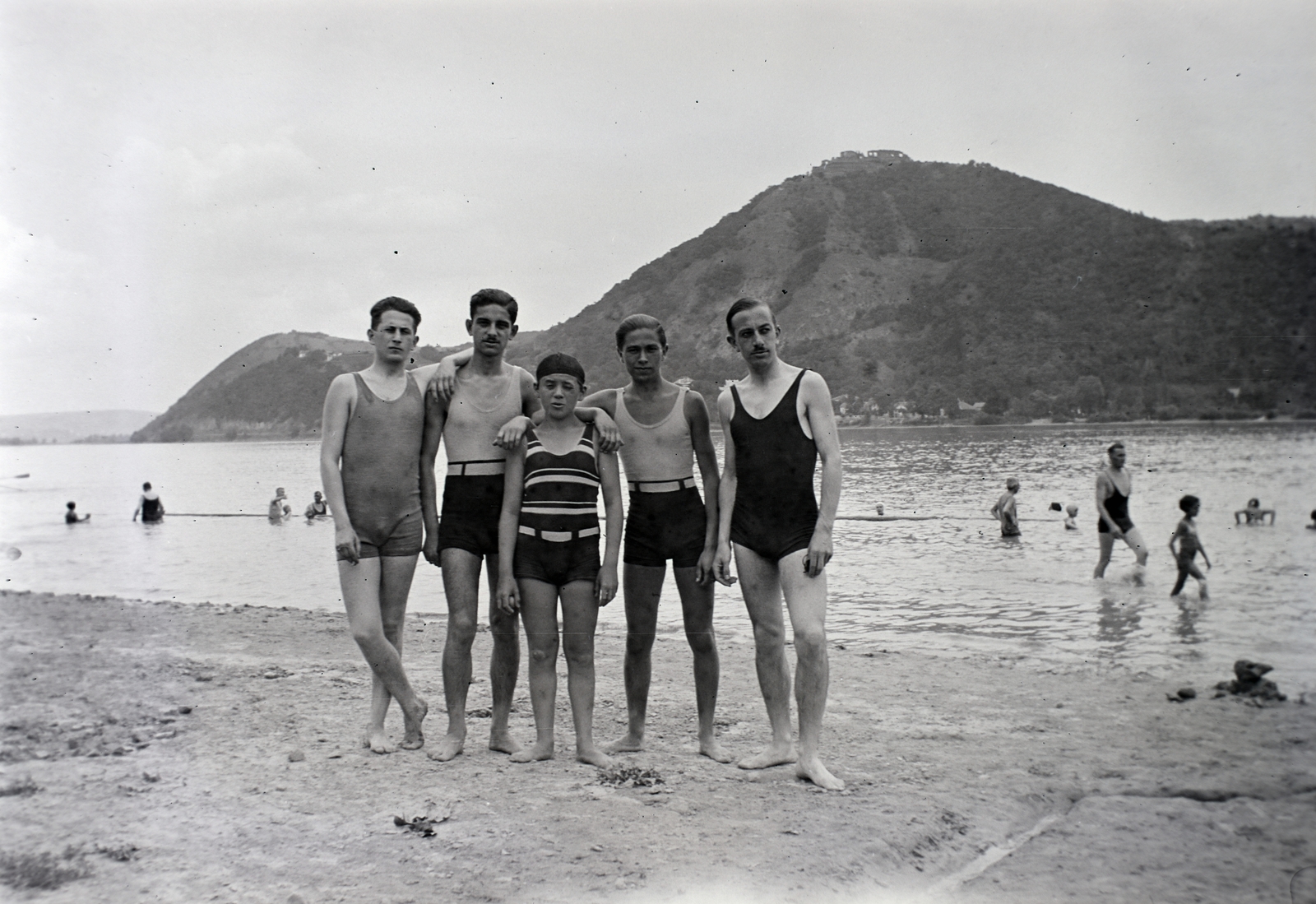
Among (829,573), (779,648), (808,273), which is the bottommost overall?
(829,573)

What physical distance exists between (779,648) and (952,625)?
21.4 feet

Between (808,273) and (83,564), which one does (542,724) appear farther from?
(808,273)

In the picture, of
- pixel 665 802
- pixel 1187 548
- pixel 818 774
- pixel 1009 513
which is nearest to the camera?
pixel 665 802

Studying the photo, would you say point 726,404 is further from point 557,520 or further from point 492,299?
point 492,299

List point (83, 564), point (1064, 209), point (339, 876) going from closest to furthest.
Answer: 1. point (339, 876)
2. point (83, 564)
3. point (1064, 209)

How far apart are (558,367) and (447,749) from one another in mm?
2060

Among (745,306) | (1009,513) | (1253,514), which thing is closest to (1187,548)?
(1009,513)

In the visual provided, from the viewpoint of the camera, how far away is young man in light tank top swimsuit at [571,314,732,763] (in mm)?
4391

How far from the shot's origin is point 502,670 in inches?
179

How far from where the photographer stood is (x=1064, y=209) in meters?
87.3

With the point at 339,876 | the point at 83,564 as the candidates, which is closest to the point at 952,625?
the point at 339,876

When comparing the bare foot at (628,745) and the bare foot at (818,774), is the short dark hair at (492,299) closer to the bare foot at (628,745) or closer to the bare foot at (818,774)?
the bare foot at (628,745)

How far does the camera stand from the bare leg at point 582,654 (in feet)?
14.1

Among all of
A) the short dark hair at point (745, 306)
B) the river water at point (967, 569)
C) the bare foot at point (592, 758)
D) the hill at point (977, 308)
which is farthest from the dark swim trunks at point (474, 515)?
the hill at point (977, 308)
